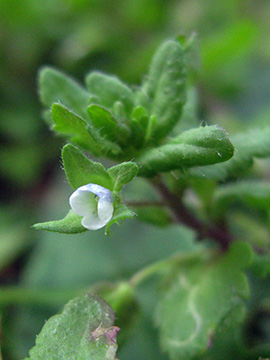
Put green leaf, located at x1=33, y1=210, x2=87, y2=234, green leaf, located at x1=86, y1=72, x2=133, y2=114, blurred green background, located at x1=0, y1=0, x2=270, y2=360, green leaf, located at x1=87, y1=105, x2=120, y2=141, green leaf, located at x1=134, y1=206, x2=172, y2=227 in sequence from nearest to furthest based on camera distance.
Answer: green leaf, located at x1=33, y1=210, x2=87, y2=234
green leaf, located at x1=87, y1=105, x2=120, y2=141
green leaf, located at x1=86, y1=72, x2=133, y2=114
green leaf, located at x1=134, y1=206, x2=172, y2=227
blurred green background, located at x1=0, y1=0, x2=270, y2=360

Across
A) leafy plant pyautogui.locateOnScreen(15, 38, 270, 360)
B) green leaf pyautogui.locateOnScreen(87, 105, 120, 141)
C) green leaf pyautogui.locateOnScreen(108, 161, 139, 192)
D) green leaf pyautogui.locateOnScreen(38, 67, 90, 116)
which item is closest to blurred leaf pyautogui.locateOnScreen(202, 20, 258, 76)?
leafy plant pyautogui.locateOnScreen(15, 38, 270, 360)

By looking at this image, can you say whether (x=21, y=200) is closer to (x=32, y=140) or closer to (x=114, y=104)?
(x=32, y=140)

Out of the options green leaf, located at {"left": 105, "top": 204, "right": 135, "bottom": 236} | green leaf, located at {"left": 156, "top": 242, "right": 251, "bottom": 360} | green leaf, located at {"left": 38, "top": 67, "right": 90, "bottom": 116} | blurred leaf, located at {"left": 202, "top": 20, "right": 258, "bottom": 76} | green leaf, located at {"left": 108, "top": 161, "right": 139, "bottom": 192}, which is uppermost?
blurred leaf, located at {"left": 202, "top": 20, "right": 258, "bottom": 76}

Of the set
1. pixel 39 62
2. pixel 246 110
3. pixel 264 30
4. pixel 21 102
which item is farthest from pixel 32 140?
pixel 264 30

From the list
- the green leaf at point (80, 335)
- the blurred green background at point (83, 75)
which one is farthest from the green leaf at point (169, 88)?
the blurred green background at point (83, 75)

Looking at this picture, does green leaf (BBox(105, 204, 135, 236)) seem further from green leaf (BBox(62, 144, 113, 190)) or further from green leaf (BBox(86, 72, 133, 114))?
green leaf (BBox(86, 72, 133, 114))

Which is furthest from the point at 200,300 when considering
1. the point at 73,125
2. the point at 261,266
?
the point at 73,125
